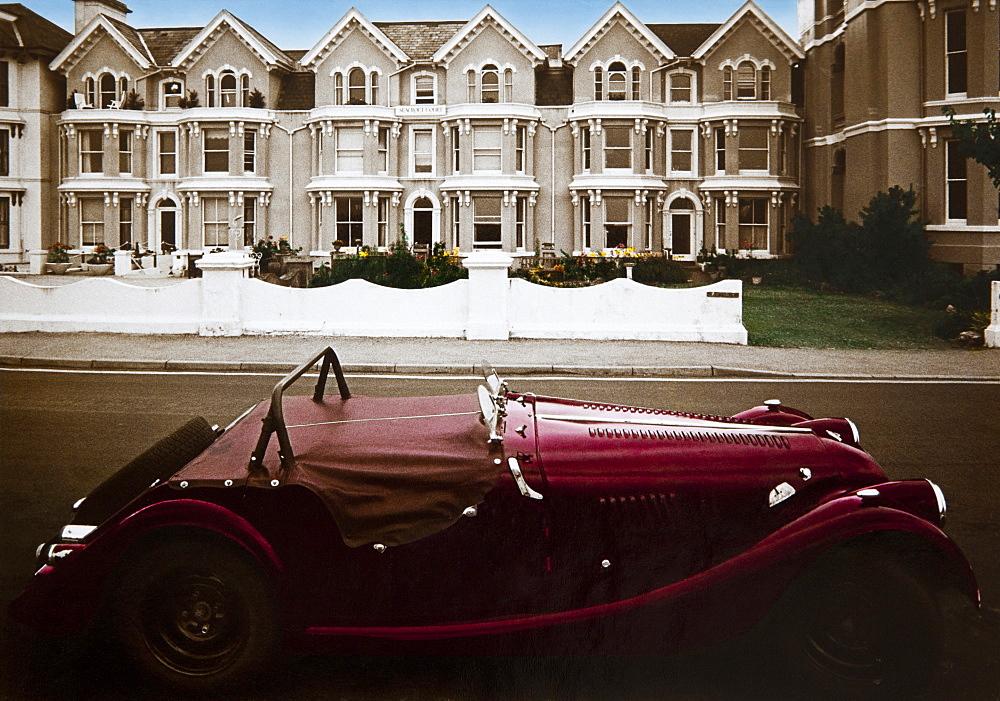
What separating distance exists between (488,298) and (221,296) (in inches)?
156

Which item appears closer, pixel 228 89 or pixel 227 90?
pixel 228 89

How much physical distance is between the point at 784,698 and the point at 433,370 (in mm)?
7955

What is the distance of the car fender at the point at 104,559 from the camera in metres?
2.77

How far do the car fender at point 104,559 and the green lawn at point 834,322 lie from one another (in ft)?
34.1

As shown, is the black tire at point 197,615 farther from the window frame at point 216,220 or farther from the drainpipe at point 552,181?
the drainpipe at point 552,181

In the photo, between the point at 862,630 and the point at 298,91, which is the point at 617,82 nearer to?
the point at 298,91

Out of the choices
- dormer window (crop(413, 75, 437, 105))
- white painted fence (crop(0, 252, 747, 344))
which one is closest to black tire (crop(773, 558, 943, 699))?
white painted fence (crop(0, 252, 747, 344))

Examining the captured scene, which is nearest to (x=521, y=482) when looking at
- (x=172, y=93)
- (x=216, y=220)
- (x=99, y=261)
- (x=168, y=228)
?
(x=99, y=261)

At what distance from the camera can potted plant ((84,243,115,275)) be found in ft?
58.4

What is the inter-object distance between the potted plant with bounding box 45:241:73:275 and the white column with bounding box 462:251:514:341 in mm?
6397

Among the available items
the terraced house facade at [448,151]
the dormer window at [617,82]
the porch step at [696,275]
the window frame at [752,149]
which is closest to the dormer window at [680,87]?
the terraced house facade at [448,151]

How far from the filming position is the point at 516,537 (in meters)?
2.79

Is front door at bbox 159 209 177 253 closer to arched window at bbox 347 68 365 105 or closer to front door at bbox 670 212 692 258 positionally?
arched window at bbox 347 68 365 105

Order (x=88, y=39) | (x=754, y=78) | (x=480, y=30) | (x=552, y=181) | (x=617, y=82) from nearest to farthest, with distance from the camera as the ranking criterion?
(x=88, y=39), (x=754, y=78), (x=480, y=30), (x=617, y=82), (x=552, y=181)
